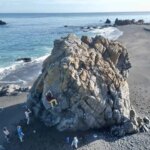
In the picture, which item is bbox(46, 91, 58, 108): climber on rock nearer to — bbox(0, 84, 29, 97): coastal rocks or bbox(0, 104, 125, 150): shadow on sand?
bbox(0, 104, 125, 150): shadow on sand

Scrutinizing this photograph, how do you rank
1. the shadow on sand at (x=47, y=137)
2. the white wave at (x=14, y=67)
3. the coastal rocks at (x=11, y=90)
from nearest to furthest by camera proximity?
1. the shadow on sand at (x=47, y=137)
2. the coastal rocks at (x=11, y=90)
3. the white wave at (x=14, y=67)

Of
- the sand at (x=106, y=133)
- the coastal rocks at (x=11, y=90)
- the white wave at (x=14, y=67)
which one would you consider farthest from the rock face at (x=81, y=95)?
the white wave at (x=14, y=67)

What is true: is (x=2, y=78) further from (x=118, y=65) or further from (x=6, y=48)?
(x=6, y=48)

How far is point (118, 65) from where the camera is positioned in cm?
3609

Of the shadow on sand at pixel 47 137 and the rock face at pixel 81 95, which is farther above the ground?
the rock face at pixel 81 95

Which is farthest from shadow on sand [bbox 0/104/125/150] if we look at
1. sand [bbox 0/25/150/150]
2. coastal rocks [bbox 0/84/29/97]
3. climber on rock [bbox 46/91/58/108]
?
coastal rocks [bbox 0/84/29/97]

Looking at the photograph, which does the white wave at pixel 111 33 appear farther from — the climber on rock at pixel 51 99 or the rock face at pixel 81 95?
the climber on rock at pixel 51 99

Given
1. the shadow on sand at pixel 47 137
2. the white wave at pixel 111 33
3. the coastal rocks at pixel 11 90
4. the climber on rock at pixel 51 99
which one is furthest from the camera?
the white wave at pixel 111 33

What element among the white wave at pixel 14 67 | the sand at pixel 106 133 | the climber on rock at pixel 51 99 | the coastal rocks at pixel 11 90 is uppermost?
the climber on rock at pixel 51 99

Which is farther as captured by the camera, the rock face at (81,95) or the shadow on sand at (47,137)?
the rock face at (81,95)

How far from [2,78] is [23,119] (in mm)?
17236

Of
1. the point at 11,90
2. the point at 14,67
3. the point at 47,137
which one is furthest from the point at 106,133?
the point at 14,67

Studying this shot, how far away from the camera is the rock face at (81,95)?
89.2 ft

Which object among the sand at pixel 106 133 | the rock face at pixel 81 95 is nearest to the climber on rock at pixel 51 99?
the rock face at pixel 81 95
